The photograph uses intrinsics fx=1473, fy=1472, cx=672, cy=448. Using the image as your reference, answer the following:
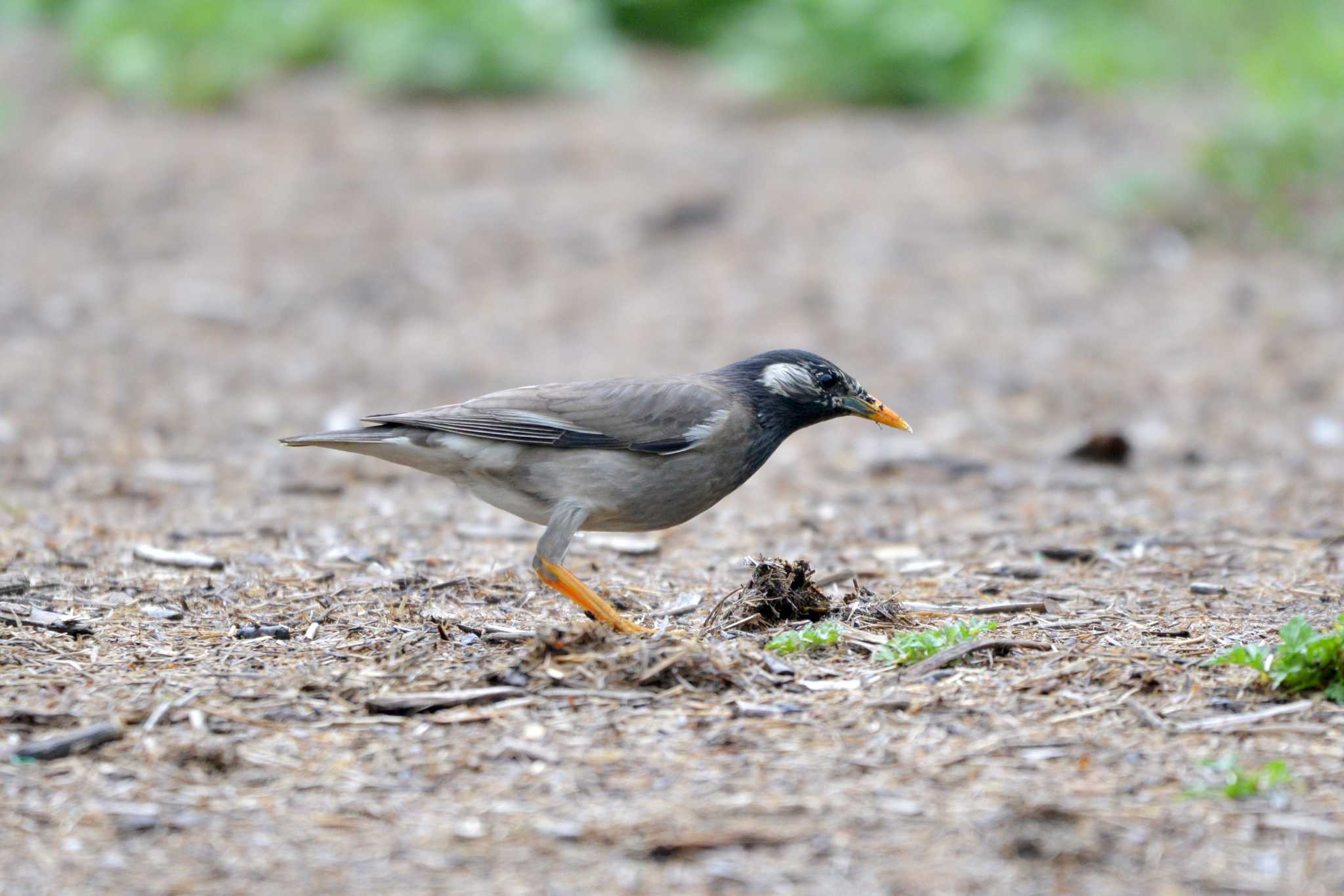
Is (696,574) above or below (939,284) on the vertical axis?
below

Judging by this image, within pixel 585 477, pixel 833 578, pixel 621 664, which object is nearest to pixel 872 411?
pixel 833 578

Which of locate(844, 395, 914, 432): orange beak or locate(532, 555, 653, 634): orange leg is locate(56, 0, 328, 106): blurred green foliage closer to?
locate(844, 395, 914, 432): orange beak

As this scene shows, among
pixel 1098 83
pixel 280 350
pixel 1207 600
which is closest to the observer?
pixel 1207 600

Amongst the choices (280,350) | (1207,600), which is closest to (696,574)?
(1207,600)

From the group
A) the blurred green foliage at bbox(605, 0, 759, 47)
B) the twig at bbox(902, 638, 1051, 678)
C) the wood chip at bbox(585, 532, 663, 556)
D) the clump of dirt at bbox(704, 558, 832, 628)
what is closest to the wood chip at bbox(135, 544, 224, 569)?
the wood chip at bbox(585, 532, 663, 556)

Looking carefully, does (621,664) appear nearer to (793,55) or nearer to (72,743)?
(72,743)

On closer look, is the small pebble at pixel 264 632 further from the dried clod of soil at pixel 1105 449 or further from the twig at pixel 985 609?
the dried clod of soil at pixel 1105 449

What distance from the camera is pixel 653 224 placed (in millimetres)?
13391

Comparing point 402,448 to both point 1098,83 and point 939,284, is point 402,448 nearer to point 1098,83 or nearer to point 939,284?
point 939,284

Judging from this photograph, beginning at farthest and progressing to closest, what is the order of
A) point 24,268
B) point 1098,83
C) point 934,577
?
point 1098,83 < point 24,268 < point 934,577

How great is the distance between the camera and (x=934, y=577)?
6.65 m

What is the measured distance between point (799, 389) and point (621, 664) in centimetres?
193

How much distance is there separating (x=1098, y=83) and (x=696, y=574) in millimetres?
11281

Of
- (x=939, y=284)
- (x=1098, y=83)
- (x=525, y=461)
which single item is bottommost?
(x=525, y=461)
